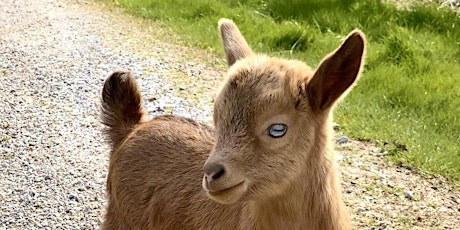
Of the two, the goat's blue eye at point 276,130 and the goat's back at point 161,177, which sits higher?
the goat's blue eye at point 276,130

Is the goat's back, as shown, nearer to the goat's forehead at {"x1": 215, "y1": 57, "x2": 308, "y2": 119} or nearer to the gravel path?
the goat's forehead at {"x1": 215, "y1": 57, "x2": 308, "y2": 119}

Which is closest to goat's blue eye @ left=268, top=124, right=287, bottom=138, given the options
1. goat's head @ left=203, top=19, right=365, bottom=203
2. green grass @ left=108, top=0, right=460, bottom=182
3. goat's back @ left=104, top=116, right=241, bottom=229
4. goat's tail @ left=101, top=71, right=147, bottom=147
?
goat's head @ left=203, top=19, right=365, bottom=203

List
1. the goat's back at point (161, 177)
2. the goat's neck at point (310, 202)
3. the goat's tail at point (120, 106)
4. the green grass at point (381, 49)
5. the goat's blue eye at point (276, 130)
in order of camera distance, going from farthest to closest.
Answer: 1. the green grass at point (381, 49)
2. the goat's tail at point (120, 106)
3. the goat's back at point (161, 177)
4. the goat's neck at point (310, 202)
5. the goat's blue eye at point (276, 130)

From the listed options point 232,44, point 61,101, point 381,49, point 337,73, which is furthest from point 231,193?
point 381,49

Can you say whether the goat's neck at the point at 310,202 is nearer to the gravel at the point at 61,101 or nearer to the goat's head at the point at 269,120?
the goat's head at the point at 269,120

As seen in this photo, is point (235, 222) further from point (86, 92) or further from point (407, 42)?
point (407, 42)

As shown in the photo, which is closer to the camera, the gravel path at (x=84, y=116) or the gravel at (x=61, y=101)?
the gravel path at (x=84, y=116)

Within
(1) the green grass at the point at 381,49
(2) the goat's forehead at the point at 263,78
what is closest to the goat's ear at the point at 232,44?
(2) the goat's forehead at the point at 263,78

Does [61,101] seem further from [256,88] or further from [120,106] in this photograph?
[256,88]

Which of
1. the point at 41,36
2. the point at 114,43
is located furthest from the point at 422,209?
the point at 41,36
